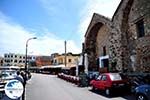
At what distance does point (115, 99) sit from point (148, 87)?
4.14m

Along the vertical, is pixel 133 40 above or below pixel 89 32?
below

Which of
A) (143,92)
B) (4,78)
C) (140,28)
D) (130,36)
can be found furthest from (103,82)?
(4,78)

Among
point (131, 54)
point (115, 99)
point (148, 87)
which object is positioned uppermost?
point (131, 54)

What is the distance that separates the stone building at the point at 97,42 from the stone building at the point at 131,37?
4040mm

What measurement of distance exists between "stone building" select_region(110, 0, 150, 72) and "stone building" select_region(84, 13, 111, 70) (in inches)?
159

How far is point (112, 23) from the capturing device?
89.4 feet

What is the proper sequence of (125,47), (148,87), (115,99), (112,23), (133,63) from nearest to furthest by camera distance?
(148,87) < (115,99) < (133,63) < (125,47) < (112,23)

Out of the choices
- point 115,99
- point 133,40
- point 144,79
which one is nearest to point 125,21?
point 133,40

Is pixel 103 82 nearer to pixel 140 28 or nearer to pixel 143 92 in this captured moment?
pixel 140 28

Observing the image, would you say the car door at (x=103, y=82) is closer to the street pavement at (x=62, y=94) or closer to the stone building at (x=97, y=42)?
the street pavement at (x=62, y=94)

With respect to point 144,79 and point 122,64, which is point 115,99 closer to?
point 144,79

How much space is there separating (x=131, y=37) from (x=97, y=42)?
1313cm

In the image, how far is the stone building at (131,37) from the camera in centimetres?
2119

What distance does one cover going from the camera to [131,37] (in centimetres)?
2422
